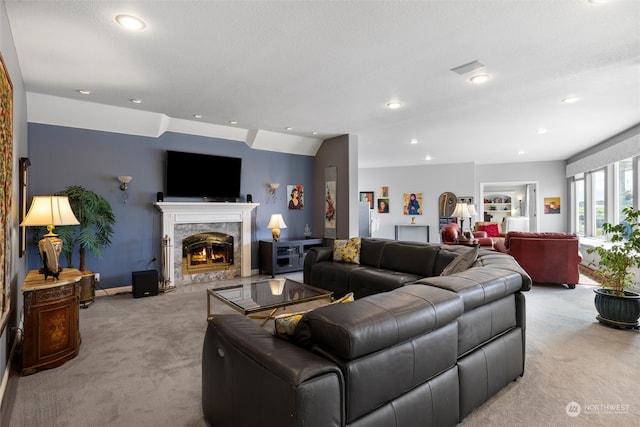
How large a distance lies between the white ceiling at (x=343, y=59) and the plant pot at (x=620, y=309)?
220 centimetres

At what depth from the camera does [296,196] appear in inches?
264

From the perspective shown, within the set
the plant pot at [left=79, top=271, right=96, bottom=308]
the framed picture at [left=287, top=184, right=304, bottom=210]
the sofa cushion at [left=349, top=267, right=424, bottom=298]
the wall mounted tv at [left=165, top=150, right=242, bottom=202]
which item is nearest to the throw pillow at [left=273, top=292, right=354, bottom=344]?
the sofa cushion at [left=349, top=267, right=424, bottom=298]

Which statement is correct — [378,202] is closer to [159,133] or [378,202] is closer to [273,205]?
[273,205]

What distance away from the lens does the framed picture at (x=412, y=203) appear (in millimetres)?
10031

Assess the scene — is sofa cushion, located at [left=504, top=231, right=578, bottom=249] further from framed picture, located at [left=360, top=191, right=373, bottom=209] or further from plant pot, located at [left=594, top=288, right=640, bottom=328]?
framed picture, located at [left=360, top=191, right=373, bottom=209]

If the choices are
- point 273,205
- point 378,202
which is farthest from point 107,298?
point 378,202

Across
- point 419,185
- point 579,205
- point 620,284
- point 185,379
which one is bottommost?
point 185,379

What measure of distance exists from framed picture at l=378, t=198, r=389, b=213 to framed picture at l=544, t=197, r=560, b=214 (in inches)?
167

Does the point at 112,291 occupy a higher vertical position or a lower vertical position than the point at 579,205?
lower

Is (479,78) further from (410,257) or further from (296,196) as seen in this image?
(296,196)

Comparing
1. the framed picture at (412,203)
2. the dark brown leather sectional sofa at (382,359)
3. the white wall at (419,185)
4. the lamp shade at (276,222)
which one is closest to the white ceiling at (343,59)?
the lamp shade at (276,222)

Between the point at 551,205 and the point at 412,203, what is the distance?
11.9ft

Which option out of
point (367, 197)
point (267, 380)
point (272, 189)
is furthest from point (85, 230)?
point (367, 197)

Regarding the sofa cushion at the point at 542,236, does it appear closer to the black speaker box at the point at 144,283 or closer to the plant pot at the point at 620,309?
the plant pot at the point at 620,309
